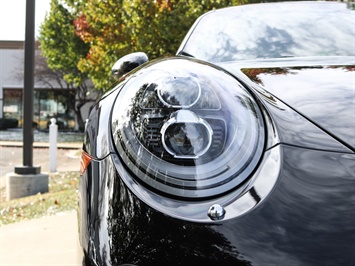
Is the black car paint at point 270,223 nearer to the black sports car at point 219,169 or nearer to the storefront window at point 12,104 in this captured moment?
the black sports car at point 219,169

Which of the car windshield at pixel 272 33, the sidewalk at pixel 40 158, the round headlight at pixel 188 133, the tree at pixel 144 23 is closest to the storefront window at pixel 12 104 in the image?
the sidewalk at pixel 40 158

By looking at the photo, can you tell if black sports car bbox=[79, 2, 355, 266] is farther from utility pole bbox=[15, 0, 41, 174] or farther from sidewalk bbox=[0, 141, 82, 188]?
sidewalk bbox=[0, 141, 82, 188]

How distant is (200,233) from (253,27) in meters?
1.62

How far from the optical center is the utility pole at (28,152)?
21.4 ft

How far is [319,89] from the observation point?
129 centimetres

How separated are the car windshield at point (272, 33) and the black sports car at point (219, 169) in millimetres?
789

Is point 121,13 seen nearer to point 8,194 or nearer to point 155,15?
point 155,15

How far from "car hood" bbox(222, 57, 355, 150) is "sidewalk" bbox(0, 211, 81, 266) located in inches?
72.9

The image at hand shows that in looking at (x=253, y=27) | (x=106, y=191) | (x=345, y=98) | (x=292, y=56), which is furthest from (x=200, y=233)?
(x=253, y=27)

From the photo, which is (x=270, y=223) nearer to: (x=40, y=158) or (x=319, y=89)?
(x=319, y=89)

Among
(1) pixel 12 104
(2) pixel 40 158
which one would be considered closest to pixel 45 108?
(1) pixel 12 104

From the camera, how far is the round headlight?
1.07 meters

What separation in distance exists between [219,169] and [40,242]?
8.74 ft

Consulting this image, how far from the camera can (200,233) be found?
3.20 feet
